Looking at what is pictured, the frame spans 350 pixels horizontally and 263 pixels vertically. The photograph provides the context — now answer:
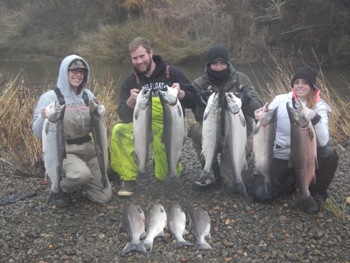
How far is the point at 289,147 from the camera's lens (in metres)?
4.44

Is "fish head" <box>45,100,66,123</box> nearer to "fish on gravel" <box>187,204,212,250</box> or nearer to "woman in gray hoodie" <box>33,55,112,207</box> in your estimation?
"woman in gray hoodie" <box>33,55,112,207</box>

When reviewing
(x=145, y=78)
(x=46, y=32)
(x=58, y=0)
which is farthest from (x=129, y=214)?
(x=58, y=0)

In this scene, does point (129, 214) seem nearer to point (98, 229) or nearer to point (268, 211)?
point (98, 229)

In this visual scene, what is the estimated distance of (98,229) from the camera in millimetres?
4227

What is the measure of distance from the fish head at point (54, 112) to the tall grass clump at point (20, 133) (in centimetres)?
159

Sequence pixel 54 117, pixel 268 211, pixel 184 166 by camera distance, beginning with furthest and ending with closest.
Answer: pixel 184 166, pixel 268 211, pixel 54 117

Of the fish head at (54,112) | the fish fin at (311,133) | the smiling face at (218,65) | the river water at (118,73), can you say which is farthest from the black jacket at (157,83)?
the river water at (118,73)

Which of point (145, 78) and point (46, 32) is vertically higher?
point (46, 32)

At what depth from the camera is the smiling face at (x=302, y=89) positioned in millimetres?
4234

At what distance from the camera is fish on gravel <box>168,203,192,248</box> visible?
3926mm

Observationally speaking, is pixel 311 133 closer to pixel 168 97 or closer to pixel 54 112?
pixel 168 97

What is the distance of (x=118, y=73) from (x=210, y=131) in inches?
622

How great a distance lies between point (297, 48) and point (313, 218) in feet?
51.6

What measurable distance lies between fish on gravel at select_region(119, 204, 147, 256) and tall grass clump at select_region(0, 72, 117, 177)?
179 centimetres
